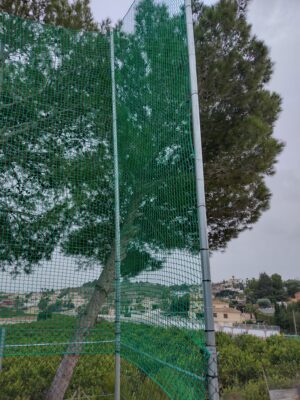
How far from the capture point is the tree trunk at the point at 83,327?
2344 millimetres

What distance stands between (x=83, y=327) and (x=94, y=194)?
0.93 m

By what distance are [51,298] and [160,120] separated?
1.27 meters

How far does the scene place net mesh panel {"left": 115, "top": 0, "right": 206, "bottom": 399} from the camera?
143 cm

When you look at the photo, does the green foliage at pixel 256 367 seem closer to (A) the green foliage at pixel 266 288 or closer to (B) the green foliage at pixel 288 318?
(B) the green foliage at pixel 288 318

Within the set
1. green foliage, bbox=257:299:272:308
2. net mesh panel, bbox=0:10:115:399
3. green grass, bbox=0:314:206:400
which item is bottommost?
green foliage, bbox=257:299:272:308

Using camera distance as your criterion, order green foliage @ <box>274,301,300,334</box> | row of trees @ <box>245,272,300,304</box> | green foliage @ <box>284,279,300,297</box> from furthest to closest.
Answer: green foliage @ <box>284,279,300,297</box>
row of trees @ <box>245,272,300,304</box>
green foliage @ <box>274,301,300,334</box>

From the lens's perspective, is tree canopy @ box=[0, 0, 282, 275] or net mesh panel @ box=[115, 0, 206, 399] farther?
tree canopy @ box=[0, 0, 282, 275]

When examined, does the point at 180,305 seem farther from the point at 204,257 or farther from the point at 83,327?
the point at 83,327

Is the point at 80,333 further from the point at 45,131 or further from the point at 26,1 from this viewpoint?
the point at 26,1

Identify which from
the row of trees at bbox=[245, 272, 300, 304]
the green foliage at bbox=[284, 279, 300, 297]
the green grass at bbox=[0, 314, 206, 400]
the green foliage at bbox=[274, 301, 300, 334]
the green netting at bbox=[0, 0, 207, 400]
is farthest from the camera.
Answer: the green foliage at bbox=[284, 279, 300, 297]

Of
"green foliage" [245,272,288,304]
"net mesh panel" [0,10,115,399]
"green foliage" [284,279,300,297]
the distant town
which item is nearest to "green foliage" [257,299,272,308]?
"green foliage" [245,272,288,304]

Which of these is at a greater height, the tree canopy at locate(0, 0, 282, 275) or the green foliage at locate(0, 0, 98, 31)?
the green foliage at locate(0, 0, 98, 31)

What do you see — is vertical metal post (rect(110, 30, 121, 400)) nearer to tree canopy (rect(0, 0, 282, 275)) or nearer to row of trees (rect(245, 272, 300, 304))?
tree canopy (rect(0, 0, 282, 275))

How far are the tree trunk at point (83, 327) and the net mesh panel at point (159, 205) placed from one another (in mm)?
315
